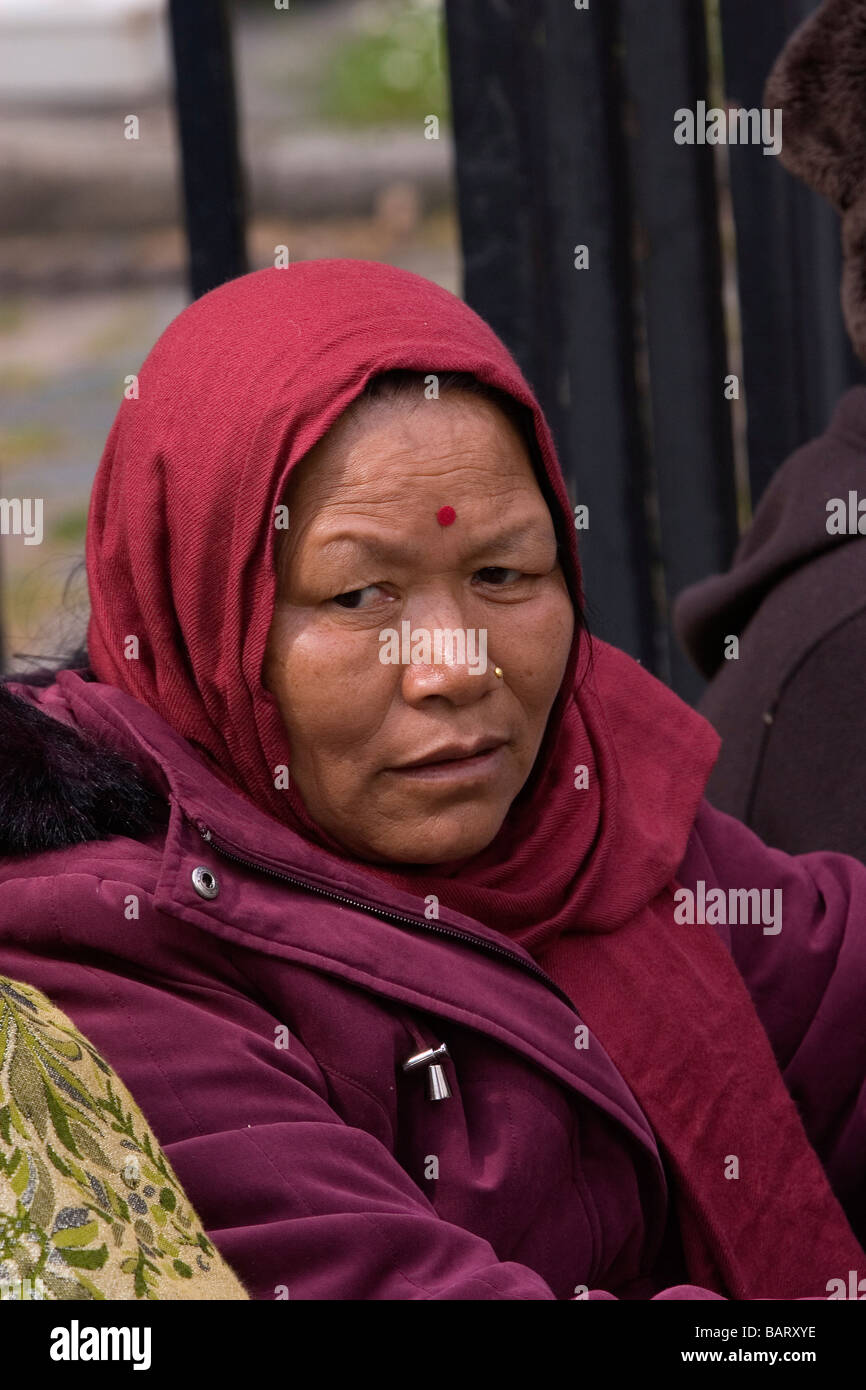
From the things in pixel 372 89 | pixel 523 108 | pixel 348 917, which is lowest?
pixel 348 917

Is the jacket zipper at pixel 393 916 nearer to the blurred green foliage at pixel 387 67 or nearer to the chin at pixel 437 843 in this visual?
the chin at pixel 437 843

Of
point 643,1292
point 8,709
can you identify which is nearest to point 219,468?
point 8,709

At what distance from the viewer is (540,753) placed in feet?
6.23

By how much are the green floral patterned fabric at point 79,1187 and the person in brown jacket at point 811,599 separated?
3.84ft

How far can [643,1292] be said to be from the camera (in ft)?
5.82

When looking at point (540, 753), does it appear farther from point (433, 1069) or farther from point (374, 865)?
point (433, 1069)

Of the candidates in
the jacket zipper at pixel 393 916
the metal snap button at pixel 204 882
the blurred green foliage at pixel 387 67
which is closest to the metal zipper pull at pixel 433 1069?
the jacket zipper at pixel 393 916

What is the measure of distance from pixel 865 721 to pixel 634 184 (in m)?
1.36

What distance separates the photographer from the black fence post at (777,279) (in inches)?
125

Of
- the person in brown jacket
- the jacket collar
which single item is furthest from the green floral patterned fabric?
the person in brown jacket

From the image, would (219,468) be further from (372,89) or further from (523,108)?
(372,89)

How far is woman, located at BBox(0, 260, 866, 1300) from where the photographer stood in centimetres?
148

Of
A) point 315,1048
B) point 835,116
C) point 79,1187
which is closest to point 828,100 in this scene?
point 835,116

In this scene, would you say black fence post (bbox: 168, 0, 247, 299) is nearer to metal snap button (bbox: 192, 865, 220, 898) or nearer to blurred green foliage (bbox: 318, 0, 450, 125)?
metal snap button (bbox: 192, 865, 220, 898)
